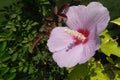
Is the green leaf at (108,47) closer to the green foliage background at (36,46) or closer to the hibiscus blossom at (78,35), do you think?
the green foliage background at (36,46)

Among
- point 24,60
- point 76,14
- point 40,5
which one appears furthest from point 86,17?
point 24,60

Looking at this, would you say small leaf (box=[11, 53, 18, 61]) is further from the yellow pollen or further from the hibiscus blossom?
the yellow pollen

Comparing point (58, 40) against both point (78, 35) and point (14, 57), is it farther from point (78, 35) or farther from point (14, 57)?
point (14, 57)

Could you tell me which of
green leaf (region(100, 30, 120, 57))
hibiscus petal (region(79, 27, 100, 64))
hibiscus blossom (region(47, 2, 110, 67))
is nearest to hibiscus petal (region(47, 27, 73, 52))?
hibiscus blossom (region(47, 2, 110, 67))

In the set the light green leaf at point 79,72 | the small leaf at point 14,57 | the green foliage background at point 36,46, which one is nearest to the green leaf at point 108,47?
the green foliage background at point 36,46

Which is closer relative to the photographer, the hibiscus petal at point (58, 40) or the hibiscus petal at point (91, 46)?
the hibiscus petal at point (91, 46)

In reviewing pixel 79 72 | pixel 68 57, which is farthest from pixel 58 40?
pixel 79 72

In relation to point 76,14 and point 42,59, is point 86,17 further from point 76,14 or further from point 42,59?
point 42,59
